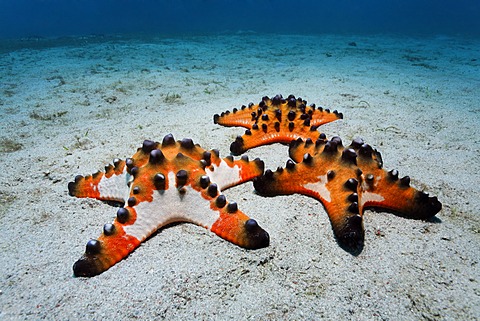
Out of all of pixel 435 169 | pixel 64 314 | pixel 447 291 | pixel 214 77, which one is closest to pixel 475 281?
pixel 447 291

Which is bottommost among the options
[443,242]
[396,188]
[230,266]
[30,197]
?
[30,197]

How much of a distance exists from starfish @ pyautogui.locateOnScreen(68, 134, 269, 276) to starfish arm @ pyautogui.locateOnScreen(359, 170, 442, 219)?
1220 mm

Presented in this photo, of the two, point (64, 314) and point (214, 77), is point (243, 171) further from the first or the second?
point (214, 77)

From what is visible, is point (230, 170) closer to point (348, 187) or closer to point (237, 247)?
point (237, 247)

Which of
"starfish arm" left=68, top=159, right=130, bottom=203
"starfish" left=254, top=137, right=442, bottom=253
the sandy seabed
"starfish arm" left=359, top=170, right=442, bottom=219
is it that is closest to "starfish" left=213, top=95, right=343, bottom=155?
the sandy seabed

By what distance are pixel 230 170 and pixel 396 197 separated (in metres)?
1.78

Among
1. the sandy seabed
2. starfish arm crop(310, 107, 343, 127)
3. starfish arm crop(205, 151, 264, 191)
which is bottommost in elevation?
the sandy seabed

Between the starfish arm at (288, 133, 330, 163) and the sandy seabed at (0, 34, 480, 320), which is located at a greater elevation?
the starfish arm at (288, 133, 330, 163)

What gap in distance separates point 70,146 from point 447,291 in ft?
17.3

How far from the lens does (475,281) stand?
224cm

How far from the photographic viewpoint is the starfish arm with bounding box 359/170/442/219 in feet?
9.11

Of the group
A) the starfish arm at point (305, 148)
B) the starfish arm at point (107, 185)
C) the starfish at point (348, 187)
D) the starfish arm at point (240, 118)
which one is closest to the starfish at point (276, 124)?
the starfish arm at point (240, 118)

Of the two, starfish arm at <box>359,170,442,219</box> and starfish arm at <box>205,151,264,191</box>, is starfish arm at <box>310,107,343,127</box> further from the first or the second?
starfish arm at <box>359,170,442,219</box>

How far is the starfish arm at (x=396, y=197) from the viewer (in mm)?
2777
